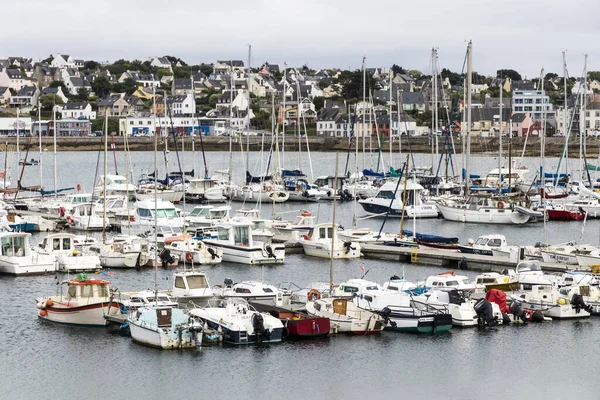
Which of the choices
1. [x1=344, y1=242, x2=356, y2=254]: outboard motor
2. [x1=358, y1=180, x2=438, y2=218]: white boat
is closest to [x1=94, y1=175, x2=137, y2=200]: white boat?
[x1=358, y1=180, x2=438, y2=218]: white boat

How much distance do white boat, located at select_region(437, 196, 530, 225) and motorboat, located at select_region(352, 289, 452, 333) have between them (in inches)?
1099

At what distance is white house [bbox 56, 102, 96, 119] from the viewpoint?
176m

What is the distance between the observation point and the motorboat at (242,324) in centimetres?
2905

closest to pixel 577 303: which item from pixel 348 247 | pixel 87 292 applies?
pixel 348 247

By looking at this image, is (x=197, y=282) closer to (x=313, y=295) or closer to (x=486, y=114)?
(x=313, y=295)

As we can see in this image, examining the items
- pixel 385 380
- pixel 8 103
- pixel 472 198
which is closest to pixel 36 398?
pixel 385 380

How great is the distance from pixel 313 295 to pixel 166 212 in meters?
18.2

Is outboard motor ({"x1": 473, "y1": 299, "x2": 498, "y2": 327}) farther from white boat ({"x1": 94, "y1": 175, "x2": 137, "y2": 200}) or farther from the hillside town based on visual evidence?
the hillside town

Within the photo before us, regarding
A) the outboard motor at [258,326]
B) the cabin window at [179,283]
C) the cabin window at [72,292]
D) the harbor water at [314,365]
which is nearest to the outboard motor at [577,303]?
the harbor water at [314,365]

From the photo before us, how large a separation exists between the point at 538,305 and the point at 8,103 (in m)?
174

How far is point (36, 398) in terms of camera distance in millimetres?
26297

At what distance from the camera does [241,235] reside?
43.3 m

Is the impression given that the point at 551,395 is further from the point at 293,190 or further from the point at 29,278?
the point at 293,190

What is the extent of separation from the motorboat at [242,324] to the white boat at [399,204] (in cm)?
3098
